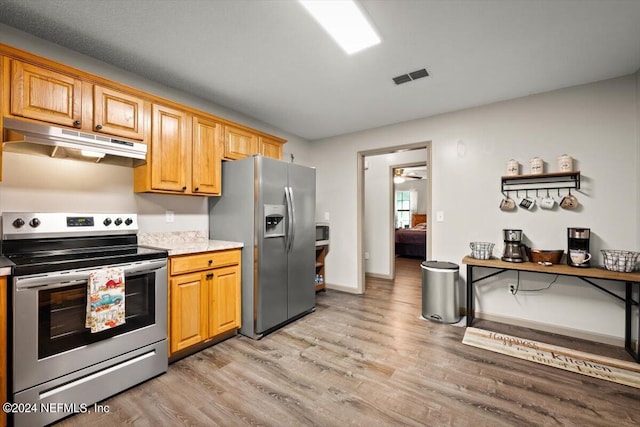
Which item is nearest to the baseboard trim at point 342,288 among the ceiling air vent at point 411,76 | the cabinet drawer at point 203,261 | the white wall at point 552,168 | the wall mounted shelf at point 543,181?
the white wall at point 552,168

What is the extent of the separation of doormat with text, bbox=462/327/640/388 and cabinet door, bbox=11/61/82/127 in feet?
12.3

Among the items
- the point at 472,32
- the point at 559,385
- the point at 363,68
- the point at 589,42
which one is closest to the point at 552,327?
the point at 559,385

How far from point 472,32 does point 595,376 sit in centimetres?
270

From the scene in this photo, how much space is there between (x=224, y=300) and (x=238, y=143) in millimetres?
1672

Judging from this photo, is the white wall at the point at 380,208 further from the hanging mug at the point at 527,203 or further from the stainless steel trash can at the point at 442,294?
the hanging mug at the point at 527,203

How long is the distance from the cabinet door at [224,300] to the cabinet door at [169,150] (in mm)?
896

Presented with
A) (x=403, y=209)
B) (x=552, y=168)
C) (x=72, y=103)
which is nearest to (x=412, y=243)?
(x=403, y=209)

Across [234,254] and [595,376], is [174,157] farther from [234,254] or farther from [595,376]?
[595,376]

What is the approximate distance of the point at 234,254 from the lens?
271cm

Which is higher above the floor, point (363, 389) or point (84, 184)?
point (84, 184)

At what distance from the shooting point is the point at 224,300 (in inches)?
103

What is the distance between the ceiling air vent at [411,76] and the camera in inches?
100

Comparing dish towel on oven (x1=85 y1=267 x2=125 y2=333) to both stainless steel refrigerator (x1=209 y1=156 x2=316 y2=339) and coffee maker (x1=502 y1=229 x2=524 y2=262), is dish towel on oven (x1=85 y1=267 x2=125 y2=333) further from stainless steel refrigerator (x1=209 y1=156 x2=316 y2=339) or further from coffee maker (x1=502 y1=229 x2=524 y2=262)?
coffee maker (x1=502 y1=229 x2=524 y2=262)

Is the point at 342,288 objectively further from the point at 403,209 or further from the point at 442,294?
the point at 403,209
